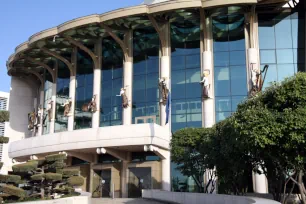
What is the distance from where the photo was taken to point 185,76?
100 ft

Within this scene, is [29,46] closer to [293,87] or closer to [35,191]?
[35,191]

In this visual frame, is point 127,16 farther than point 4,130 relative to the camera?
No

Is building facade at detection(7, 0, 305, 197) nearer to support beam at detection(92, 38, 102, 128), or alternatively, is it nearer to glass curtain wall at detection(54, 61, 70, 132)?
support beam at detection(92, 38, 102, 128)

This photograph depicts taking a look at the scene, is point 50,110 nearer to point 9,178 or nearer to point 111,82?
point 111,82

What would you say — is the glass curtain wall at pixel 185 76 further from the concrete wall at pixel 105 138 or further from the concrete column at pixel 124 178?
the concrete column at pixel 124 178

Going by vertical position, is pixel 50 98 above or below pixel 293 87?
above

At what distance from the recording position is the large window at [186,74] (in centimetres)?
2962

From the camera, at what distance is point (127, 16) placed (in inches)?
1173

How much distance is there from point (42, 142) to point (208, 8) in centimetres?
1630

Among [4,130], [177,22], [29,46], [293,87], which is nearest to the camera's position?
[293,87]

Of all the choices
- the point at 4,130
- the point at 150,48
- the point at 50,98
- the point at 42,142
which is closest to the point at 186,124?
the point at 150,48

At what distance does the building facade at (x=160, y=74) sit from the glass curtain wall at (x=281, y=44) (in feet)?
0.24

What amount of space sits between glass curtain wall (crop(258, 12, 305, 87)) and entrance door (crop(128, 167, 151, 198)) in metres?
11.2

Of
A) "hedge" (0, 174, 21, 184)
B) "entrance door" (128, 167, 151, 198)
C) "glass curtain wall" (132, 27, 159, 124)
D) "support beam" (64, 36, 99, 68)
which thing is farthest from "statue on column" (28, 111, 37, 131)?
"hedge" (0, 174, 21, 184)
